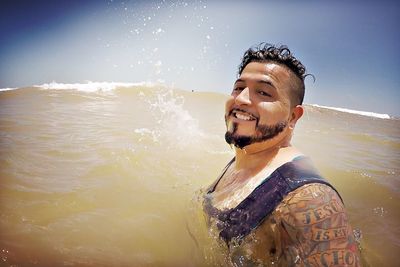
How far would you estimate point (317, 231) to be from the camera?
5.18 ft

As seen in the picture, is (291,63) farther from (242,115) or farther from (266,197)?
(266,197)

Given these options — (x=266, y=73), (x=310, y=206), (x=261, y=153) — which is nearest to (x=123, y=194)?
(x=261, y=153)

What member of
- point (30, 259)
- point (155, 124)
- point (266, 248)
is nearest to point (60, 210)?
point (30, 259)

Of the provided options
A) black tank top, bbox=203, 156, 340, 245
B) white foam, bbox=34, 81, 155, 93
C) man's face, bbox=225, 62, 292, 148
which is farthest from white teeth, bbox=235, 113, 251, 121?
white foam, bbox=34, 81, 155, 93

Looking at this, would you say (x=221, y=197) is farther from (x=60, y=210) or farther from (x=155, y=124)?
(x=155, y=124)

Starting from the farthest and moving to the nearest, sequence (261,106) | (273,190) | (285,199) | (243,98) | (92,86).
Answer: (92,86) → (243,98) → (261,106) → (273,190) → (285,199)

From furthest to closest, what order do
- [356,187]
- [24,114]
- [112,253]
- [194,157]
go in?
[24,114]
[194,157]
[356,187]
[112,253]

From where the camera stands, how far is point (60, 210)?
2979 mm

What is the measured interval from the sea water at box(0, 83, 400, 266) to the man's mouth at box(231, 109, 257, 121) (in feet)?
3.44

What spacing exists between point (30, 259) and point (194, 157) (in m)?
4.13

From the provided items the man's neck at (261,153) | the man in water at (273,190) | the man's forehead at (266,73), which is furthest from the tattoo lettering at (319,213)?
the man's forehead at (266,73)

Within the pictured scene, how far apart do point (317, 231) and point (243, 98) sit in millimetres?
1268

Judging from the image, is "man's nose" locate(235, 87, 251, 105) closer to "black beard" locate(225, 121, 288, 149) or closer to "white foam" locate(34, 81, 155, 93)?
"black beard" locate(225, 121, 288, 149)

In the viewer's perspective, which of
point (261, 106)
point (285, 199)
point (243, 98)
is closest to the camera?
point (285, 199)
